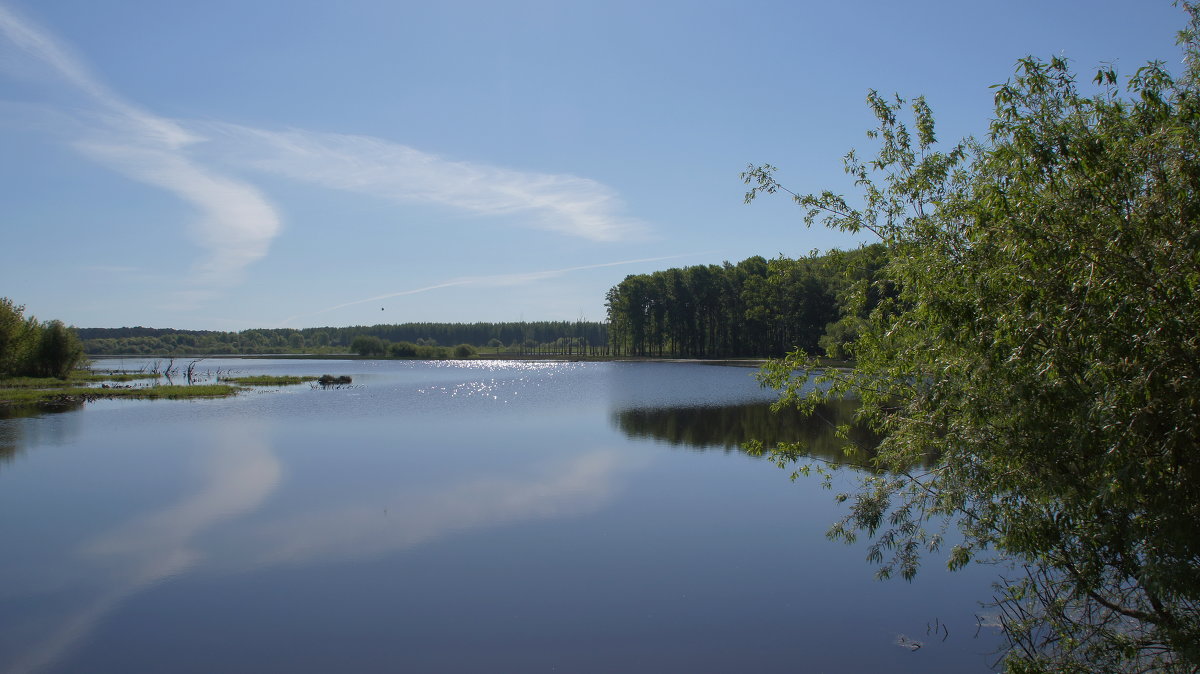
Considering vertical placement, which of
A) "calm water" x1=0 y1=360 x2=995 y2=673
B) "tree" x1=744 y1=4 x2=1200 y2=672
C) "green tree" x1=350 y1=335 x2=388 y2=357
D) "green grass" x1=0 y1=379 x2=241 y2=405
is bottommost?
"calm water" x1=0 y1=360 x2=995 y2=673

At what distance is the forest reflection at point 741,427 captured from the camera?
2183 cm

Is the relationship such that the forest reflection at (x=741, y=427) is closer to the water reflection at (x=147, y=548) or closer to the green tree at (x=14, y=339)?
the water reflection at (x=147, y=548)

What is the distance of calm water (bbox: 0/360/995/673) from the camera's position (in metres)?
8.62

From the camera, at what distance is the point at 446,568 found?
11.5 metres

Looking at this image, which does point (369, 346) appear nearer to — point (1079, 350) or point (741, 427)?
point (741, 427)

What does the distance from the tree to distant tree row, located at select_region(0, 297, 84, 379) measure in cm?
6552

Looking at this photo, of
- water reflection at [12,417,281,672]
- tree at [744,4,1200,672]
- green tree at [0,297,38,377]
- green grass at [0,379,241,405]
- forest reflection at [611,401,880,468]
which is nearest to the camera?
tree at [744,4,1200,672]

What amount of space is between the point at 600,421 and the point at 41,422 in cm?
2421

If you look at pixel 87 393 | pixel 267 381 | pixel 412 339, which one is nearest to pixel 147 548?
pixel 87 393

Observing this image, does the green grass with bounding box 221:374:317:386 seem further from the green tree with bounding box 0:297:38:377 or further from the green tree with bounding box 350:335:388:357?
the green tree with bounding box 350:335:388:357

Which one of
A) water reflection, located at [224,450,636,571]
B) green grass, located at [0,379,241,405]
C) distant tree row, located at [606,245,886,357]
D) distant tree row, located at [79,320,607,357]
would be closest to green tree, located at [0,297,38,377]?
green grass, located at [0,379,241,405]

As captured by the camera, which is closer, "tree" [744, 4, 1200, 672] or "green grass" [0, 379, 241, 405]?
"tree" [744, 4, 1200, 672]

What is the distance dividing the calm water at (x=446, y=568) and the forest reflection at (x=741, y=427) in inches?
61.3

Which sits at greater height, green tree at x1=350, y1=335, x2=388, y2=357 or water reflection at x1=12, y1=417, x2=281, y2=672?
green tree at x1=350, y1=335, x2=388, y2=357
